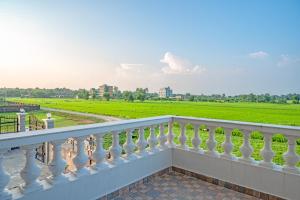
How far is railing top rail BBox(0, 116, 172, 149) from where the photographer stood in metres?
1.47

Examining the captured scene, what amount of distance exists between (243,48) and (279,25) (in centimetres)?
198

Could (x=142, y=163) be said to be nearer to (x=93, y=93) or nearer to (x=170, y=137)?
(x=170, y=137)

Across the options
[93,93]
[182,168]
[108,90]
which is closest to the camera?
[182,168]

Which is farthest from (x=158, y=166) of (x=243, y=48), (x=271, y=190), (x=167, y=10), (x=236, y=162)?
(x=243, y=48)

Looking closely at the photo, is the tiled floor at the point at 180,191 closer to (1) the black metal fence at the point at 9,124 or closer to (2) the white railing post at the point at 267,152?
(2) the white railing post at the point at 267,152

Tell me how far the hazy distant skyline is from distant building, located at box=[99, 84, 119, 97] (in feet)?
0.79

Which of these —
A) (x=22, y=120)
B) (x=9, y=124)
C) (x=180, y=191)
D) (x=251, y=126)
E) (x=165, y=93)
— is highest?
(x=165, y=93)

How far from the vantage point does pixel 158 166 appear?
2.96 m

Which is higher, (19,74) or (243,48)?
(243,48)

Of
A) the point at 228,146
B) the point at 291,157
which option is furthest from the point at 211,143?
the point at 291,157

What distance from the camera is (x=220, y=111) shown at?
20.0ft

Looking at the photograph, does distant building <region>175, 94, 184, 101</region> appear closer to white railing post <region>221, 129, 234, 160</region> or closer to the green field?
the green field

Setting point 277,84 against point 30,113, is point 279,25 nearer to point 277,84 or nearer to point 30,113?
point 277,84

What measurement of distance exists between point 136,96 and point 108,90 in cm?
100
